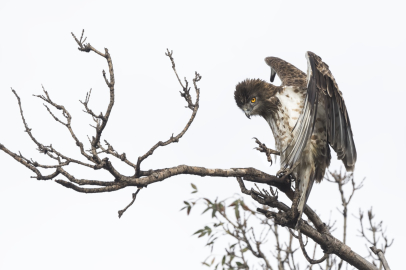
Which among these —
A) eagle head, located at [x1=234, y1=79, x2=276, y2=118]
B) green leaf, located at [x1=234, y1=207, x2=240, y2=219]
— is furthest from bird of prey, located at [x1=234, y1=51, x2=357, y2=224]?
green leaf, located at [x1=234, y1=207, x2=240, y2=219]

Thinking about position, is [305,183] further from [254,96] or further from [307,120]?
[254,96]

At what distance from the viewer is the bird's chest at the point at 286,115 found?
4.88 m

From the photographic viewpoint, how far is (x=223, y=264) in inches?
251

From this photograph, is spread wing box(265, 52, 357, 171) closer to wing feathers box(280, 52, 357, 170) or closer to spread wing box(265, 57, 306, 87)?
wing feathers box(280, 52, 357, 170)

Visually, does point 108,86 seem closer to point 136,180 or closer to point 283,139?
point 136,180

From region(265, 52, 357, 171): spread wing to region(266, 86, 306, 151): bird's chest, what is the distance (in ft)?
0.31

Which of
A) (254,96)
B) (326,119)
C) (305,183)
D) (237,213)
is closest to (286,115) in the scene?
(326,119)

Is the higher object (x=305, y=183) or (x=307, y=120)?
(x=307, y=120)

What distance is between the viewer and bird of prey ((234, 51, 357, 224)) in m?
4.53

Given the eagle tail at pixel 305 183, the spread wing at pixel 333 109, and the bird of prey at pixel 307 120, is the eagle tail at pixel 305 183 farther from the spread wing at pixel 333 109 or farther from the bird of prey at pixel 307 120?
the spread wing at pixel 333 109

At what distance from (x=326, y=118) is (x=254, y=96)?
86 centimetres

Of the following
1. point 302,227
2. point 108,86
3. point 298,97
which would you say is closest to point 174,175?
point 108,86

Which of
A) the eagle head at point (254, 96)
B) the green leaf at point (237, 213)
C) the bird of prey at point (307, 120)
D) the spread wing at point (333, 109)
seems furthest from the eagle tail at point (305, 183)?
the green leaf at point (237, 213)

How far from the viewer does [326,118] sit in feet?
15.5
